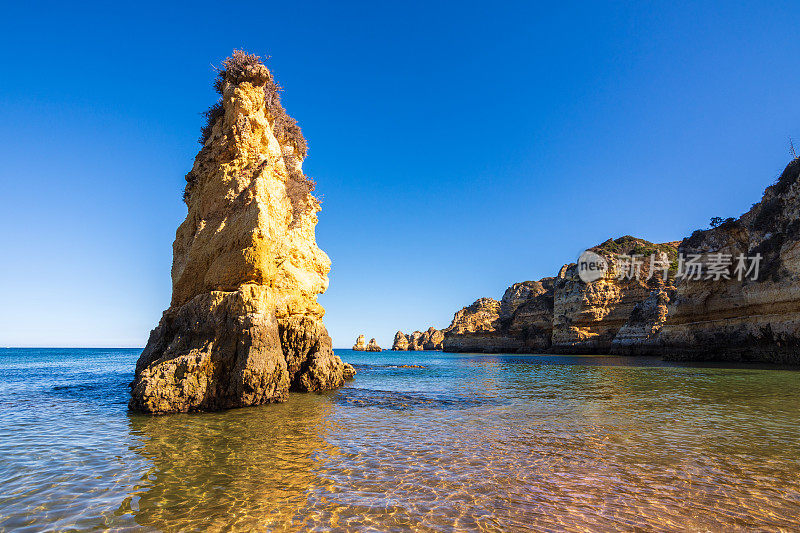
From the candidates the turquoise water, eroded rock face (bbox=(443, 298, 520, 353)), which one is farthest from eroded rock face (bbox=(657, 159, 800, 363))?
eroded rock face (bbox=(443, 298, 520, 353))

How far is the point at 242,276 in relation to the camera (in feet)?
41.7

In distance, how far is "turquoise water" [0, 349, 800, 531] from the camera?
4336 mm

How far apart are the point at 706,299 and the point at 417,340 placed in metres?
135

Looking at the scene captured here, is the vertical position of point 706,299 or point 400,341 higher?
point 706,299

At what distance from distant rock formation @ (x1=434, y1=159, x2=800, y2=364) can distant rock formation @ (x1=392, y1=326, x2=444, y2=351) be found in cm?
8746

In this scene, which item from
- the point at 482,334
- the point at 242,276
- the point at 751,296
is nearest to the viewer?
the point at 242,276

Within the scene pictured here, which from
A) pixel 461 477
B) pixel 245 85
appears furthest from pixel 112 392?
pixel 461 477

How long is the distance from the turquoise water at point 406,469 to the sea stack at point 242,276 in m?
1.26

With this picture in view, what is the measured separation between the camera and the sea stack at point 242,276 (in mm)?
11133

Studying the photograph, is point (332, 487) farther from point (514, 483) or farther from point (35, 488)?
point (35, 488)

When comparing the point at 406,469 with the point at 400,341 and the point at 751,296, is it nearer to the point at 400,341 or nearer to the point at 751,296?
the point at 751,296

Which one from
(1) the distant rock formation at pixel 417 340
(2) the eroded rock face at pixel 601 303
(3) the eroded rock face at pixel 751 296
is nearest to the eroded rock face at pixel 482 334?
(2) the eroded rock face at pixel 601 303

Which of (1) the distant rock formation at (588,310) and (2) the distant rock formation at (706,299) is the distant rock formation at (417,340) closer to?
(1) the distant rock formation at (588,310)

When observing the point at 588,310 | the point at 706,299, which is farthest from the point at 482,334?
the point at 706,299
